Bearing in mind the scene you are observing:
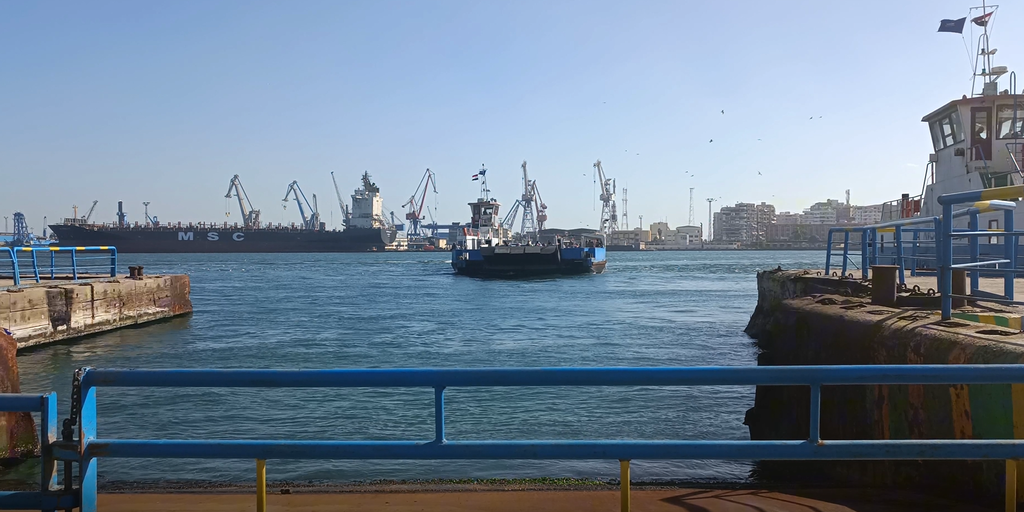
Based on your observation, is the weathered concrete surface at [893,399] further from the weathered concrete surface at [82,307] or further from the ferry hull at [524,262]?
the ferry hull at [524,262]

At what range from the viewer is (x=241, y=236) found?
99938mm

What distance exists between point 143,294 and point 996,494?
20274 mm

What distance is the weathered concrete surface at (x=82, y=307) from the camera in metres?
13.7

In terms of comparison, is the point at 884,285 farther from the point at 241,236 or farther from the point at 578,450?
the point at 241,236

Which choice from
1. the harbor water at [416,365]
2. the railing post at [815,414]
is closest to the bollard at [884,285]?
the harbor water at [416,365]

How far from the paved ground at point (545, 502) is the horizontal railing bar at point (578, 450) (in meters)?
0.61

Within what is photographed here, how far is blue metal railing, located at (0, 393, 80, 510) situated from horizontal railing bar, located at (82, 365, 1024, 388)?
0.51 ft

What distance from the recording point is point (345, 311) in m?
24.3

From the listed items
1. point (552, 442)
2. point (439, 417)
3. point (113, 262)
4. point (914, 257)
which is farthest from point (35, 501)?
point (113, 262)

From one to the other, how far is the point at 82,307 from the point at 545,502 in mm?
16132

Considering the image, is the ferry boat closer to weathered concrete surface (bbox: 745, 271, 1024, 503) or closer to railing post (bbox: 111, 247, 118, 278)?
weathered concrete surface (bbox: 745, 271, 1024, 503)

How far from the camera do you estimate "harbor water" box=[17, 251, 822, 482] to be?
6336mm

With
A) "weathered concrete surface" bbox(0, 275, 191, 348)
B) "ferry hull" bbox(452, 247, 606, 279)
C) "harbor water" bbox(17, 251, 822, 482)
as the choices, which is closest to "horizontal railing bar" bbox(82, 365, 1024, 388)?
"harbor water" bbox(17, 251, 822, 482)

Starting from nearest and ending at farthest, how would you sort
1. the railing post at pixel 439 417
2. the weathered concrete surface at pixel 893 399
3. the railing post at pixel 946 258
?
the railing post at pixel 439 417 < the weathered concrete surface at pixel 893 399 < the railing post at pixel 946 258
